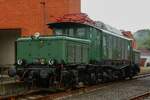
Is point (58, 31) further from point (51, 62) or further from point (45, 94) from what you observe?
point (45, 94)

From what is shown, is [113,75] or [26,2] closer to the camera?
[113,75]

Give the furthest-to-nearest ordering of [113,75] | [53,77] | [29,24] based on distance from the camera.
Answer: [29,24] < [113,75] < [53,77]

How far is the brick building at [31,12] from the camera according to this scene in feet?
116

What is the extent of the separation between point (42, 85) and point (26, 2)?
18.9 meters

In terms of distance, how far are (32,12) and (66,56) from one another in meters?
18.8

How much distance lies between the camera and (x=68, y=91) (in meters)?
18.2

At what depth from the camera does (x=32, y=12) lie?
36312 millimetres

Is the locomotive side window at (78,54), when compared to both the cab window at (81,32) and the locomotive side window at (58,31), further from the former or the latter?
the locomotive side window at (58,31)

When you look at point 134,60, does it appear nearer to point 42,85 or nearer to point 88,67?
point 88,67

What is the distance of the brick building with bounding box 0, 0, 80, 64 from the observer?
35.4 metres

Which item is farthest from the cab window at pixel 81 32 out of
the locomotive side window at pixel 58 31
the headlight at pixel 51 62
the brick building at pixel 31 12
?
the brick building at pixel 31 12

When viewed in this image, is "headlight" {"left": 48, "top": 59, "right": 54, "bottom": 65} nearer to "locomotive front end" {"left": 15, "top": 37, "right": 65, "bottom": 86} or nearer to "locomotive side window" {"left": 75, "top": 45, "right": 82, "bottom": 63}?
"locomotive front end" {"left": 15, "top": 37, "right": 65, "bottom": 86}

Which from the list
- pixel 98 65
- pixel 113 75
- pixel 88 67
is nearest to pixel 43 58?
pixel 88 67

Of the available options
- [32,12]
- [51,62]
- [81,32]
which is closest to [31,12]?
[32,12]
